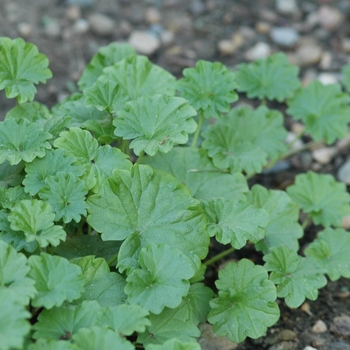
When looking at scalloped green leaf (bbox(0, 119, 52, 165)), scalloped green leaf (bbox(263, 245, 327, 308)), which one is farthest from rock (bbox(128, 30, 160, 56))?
scalloped green leaf (bbox(263, 245, 327, 308))

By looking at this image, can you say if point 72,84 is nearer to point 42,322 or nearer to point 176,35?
point 176,35

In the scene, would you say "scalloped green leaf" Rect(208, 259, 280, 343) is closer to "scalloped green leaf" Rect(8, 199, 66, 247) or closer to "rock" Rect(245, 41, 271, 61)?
"scalloped green leaf" Rect(8, 199, 66, 247)

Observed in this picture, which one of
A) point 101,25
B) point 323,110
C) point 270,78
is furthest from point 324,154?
point 101,25

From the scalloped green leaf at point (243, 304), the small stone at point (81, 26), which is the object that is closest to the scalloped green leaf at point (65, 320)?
the scalloped green leaf at point (243, 304)

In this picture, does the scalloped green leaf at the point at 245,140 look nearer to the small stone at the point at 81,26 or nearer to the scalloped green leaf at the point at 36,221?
the scalloped green leaf at the point at 36,221

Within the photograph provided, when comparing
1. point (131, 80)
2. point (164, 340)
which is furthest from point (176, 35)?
point (164, 340)

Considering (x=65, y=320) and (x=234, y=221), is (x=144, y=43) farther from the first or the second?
(x=65, y=320)
